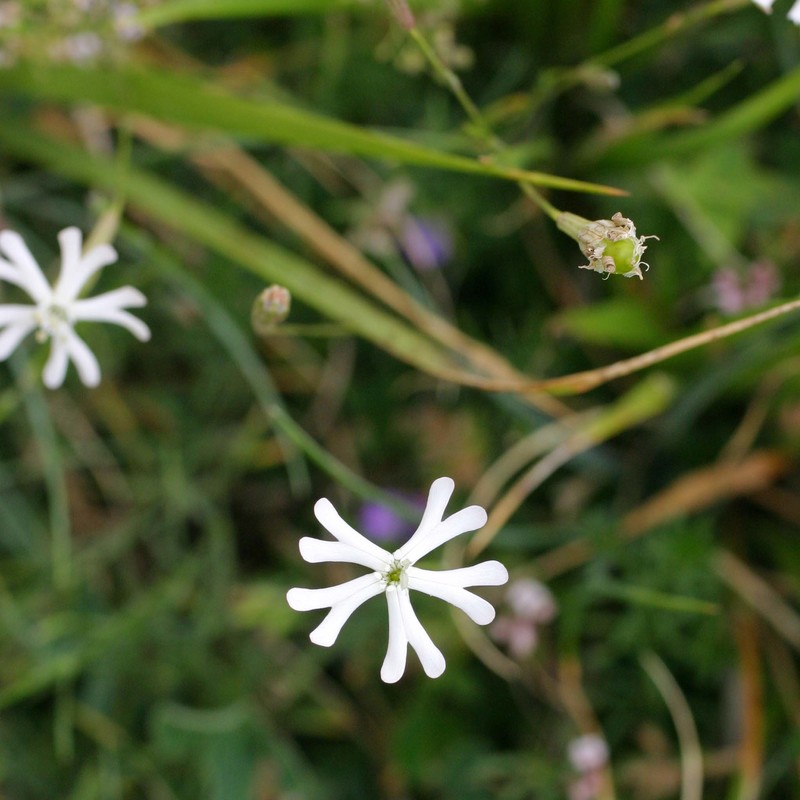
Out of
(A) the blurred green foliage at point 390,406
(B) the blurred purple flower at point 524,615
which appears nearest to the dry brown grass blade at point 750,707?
(A) the blurred green foliage at point 390,406

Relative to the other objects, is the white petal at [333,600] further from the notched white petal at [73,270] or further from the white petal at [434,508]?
the notched white petal at [73,270]

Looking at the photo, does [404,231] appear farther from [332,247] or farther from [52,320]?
[52,320]

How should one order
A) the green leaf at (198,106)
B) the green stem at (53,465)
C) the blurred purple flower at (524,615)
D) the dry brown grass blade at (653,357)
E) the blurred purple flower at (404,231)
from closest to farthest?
1. the dry brown grass blade at (653,357)
2. the green leaf at (198,106)
3. the green stem at (53,465)
4. the blurred purple flower at (524,615)
5. the blurred purple flower at (404,231)

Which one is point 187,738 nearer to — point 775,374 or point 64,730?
point 64,730

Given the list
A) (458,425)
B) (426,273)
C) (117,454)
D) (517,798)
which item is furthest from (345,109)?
(517,798)

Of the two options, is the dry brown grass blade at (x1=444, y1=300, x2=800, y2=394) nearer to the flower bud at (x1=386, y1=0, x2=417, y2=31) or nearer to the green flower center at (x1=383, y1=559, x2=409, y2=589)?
the green flower center at (x1=383, y1=559, x2=409, y2=589)

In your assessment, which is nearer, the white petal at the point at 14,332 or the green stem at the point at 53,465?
the white petal at the point at 14,332

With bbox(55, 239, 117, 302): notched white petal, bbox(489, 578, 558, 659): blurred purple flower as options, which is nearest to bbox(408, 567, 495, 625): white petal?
bbox(55, 239, 117, 302): notched white petal

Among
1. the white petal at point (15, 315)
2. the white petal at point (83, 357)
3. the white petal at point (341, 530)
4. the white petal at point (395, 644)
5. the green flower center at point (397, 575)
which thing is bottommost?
the white petal at point (395, 644)
